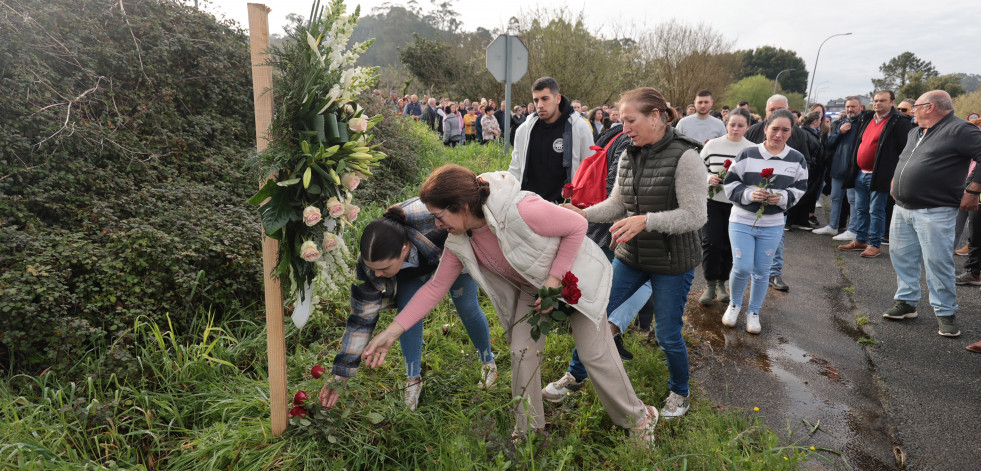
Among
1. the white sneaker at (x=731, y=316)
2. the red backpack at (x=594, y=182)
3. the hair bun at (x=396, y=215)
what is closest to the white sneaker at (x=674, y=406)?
the red backpack at (x=594, y=182)

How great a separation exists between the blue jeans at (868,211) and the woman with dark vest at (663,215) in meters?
5.23

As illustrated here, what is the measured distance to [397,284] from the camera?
9.64 ft

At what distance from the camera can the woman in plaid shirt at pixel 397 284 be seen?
2441mm

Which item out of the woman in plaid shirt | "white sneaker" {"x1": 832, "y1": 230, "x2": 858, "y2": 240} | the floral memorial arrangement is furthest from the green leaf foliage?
"white sneaker" {"x1": 832, "y1": 230, "x2": 858, "y2": 240}

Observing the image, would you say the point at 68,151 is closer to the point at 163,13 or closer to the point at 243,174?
the point at 243,174

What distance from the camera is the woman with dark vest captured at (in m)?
2.77

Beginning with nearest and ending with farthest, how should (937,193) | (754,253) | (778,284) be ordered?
1. (937,193)
2. (754,253)
3. (778,284)

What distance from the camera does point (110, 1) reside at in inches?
204

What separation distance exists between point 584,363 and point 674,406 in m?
0.87

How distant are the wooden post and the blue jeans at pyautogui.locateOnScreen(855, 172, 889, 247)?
7192mm

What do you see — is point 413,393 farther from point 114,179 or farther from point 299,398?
point 114,179

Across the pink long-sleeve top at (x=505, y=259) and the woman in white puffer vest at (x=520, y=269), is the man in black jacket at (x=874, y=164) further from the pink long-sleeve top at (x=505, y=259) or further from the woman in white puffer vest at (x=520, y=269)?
the pink long-sleeve top at (x=505, y=259)

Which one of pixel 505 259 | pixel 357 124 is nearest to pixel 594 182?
pixel 505 259

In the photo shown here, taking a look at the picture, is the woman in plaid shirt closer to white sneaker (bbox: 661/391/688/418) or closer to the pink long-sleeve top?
the pink long-sleeve top
